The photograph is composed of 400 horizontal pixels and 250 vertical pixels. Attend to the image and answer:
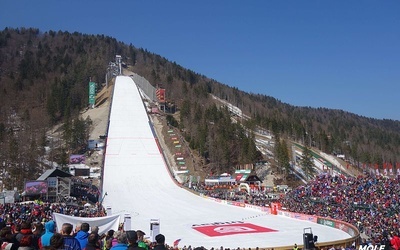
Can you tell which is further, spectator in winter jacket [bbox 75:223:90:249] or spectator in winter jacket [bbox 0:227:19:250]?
spectator in winter jacket [bbox 75:223:90:249]

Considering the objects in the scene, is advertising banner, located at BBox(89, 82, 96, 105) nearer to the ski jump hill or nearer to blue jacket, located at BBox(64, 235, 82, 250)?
the ski jump hill

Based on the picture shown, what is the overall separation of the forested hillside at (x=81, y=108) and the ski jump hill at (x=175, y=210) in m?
7.76

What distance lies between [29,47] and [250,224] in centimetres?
14243

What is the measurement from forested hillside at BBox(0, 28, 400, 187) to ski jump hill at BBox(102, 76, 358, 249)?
776 cm

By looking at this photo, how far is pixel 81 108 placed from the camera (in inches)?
3302

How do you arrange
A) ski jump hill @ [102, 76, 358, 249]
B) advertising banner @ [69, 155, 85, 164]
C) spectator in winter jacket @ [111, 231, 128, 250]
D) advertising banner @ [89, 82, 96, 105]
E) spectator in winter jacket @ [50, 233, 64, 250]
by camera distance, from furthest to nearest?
advertising banner @ [89, 82, 96, 105], advertising banner @ [69, 155, 85, 164], ski jump hill @ [102, 76, 358, 249], spectator in winter jacket @ [111, 231, 128, 250], spectator in winter jacket @ [50, 233, 64, 250]

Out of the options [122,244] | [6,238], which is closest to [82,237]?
[6,238]

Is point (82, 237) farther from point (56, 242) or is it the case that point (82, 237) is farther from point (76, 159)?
point (76, 159)

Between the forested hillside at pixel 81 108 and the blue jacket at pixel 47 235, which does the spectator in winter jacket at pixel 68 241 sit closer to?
the blue jacket at pixel 47 235

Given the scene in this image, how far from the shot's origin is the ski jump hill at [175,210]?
20.7 meters

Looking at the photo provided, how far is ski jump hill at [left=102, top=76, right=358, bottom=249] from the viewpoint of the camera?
67.9 ft

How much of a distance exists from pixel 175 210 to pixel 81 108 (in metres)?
58.9

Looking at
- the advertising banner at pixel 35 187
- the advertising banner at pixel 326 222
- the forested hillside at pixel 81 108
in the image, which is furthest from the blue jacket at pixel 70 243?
the forested hillside at pixel 81 108

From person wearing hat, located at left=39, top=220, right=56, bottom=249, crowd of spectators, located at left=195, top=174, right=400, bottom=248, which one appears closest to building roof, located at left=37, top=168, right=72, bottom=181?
crowd of spectators, located at left=195, top=174, right=400, bottom=248
